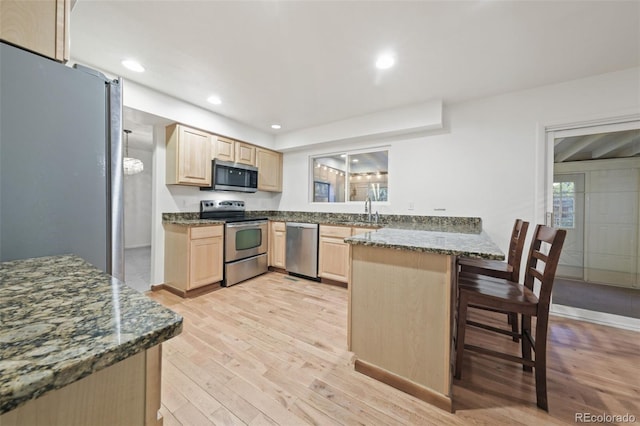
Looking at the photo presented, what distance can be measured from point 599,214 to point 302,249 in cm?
334

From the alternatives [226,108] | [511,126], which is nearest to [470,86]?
[511,126]

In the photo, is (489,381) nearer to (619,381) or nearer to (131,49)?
(619,381)

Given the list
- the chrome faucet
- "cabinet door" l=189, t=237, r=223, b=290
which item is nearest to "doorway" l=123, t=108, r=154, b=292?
"cabinet door" l=189, t=237, r=223, b=290

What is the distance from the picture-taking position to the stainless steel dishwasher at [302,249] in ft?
11.7

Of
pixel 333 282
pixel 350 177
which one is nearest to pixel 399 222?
pixel 350 177

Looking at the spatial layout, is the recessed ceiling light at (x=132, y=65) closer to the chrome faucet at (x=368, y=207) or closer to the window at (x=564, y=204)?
the chrome faucet at (x=368, y=207)

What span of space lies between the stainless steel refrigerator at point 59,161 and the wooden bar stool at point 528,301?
2.02 m

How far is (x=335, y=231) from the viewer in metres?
3.41

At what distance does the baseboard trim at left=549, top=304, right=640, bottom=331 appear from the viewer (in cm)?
227

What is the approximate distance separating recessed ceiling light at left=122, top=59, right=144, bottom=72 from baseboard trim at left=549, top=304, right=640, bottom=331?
478 centimetres

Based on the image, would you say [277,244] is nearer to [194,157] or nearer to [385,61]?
[194,157]

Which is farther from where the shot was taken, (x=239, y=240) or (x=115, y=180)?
(x=239, y=240)

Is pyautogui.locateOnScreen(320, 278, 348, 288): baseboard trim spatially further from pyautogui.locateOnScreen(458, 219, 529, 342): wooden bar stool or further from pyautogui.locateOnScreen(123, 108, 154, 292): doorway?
pyautogui.locateOnScreen(123, 108, 154, 292): doorway

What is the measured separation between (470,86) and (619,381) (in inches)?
105
